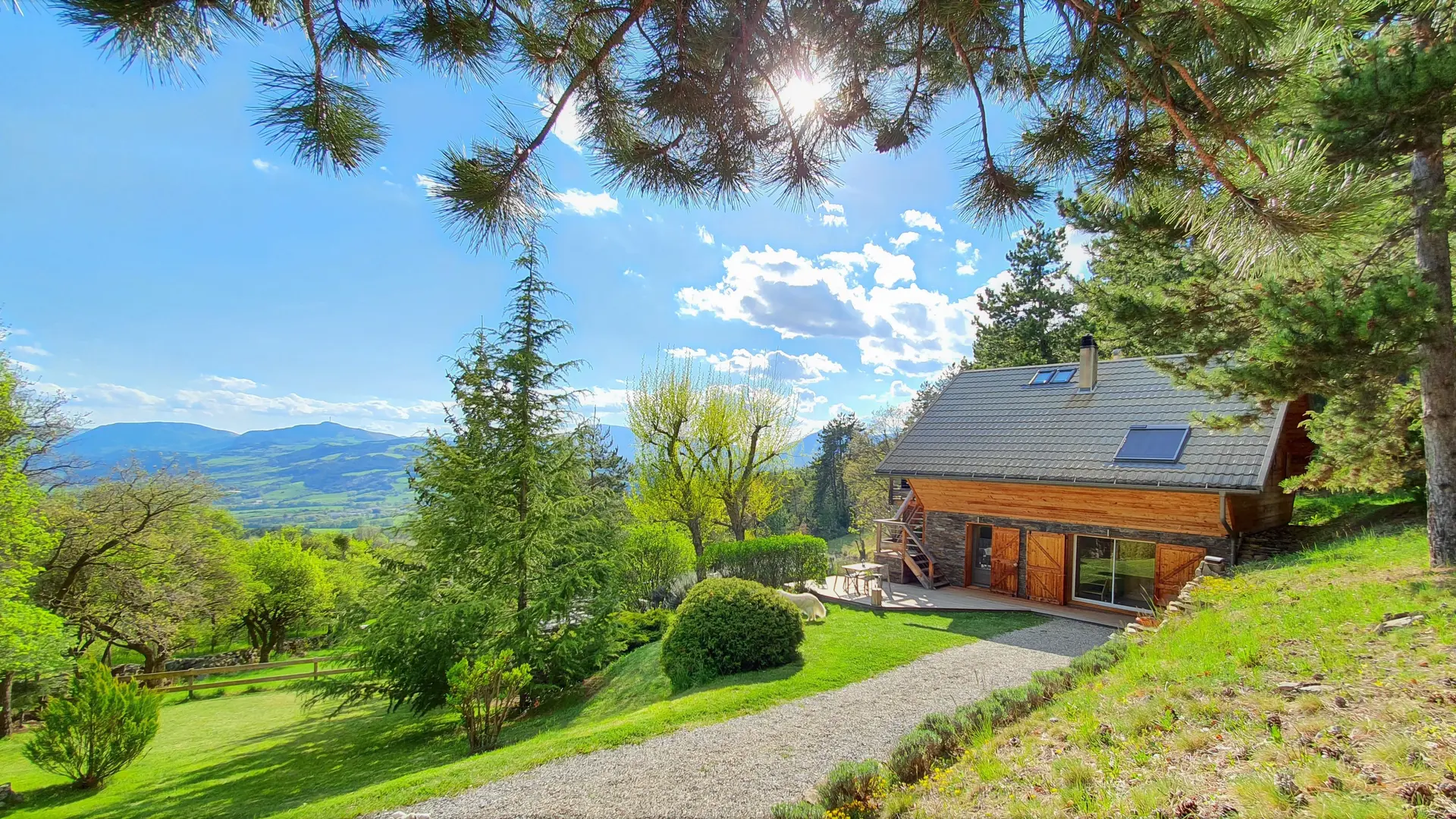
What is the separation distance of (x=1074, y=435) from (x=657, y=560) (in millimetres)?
10897

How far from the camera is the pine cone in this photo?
83.9 inches

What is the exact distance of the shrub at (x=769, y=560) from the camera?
1394 centimetres

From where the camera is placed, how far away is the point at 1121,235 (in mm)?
8484

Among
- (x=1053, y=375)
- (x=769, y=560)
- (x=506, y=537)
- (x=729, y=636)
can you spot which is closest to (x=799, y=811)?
(x=729, y=636)

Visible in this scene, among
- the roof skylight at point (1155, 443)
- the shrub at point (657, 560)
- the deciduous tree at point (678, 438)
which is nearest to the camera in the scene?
the roof skylight at point (1155, 443)

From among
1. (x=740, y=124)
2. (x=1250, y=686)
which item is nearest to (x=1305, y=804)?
(x=1250, y=686)

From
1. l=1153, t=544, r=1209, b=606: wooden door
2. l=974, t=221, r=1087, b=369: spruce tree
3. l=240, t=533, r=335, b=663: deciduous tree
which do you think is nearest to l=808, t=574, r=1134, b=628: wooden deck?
l=1153, t=544, r=1209, b=606: wooden door

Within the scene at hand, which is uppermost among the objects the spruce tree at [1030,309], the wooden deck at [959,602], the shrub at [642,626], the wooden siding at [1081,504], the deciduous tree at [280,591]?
the spruce tree at [1030,309]

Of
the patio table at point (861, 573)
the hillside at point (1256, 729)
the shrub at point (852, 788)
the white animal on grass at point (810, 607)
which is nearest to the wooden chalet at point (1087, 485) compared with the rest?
the patio table at point (861, 573)

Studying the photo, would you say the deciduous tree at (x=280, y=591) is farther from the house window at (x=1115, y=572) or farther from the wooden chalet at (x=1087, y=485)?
the house window at (x=1115, y=572)

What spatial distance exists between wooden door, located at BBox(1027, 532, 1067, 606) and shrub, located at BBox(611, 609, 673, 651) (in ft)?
26.6

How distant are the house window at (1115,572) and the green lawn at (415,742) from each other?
6.44ft

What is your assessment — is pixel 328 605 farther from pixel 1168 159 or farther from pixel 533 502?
pixel 1168 159

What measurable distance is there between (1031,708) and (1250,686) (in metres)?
1.70
